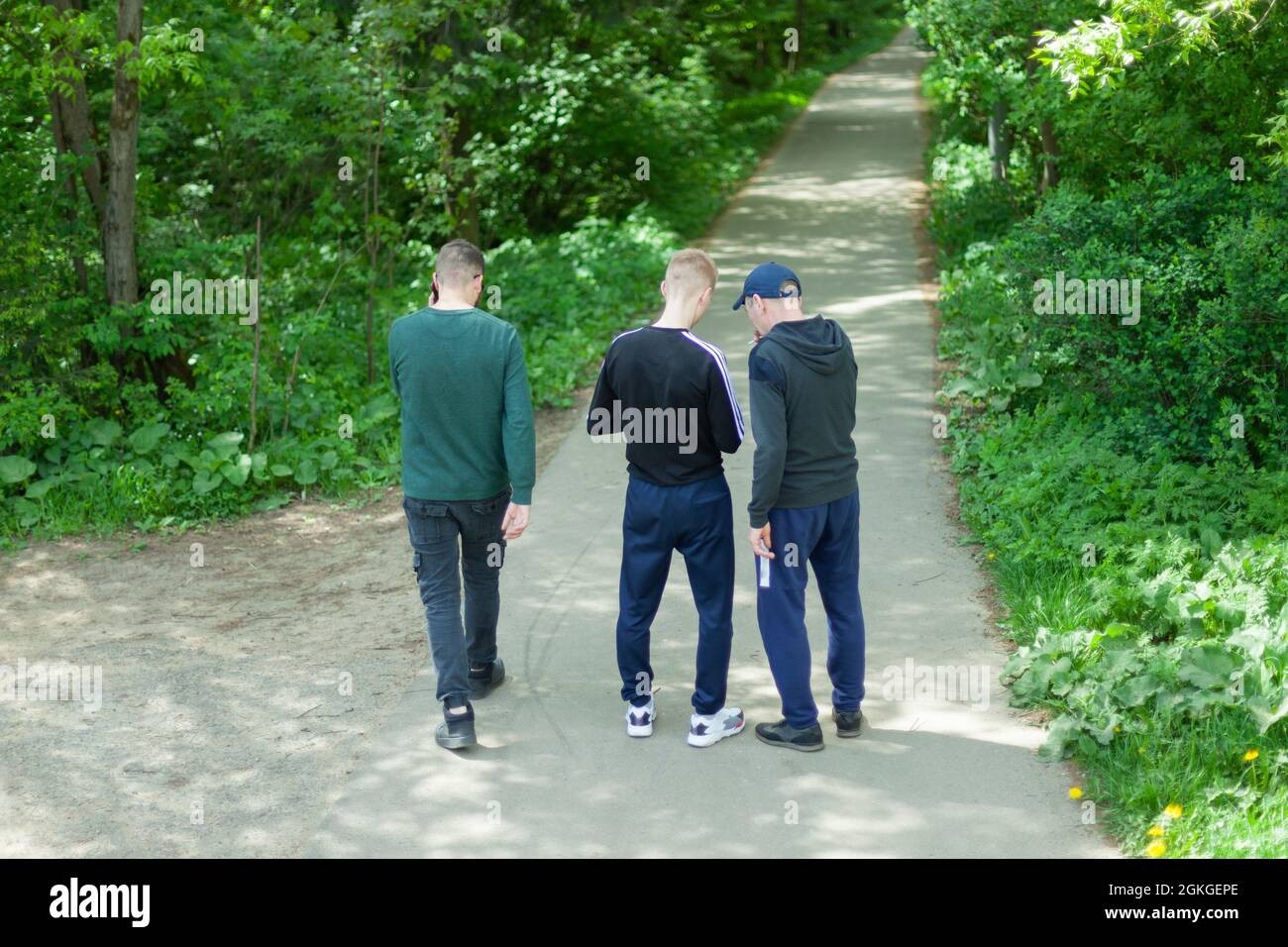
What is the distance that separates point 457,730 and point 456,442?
4.05 ft

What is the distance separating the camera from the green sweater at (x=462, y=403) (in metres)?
5.33

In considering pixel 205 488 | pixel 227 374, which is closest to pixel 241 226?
pixel 227 374

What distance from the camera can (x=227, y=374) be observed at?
33.0 feet

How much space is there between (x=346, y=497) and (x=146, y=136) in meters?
4.79

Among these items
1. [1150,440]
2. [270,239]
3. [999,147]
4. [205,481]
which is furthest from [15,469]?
[999,147]

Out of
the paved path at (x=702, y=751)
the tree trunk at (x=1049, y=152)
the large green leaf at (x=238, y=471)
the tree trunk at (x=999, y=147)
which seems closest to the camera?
the paved path at (x=702, y=751)

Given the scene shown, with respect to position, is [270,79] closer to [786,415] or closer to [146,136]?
[146,136]

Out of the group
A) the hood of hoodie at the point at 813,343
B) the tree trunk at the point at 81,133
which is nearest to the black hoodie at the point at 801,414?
the hood of hoodie at the point at 813,343

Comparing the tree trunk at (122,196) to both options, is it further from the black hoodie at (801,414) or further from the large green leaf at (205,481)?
the black hoodie at (801,414)

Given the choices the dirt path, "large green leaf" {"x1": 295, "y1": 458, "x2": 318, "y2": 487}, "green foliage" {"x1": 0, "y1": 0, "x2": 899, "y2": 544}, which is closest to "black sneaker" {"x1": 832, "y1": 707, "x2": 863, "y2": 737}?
the dirt path

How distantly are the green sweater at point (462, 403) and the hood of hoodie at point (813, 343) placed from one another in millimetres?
1078

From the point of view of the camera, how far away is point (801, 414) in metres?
5.14

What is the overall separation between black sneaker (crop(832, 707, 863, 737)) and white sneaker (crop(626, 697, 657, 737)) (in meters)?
0.81

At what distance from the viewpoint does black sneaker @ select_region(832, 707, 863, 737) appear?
18.0 ft
